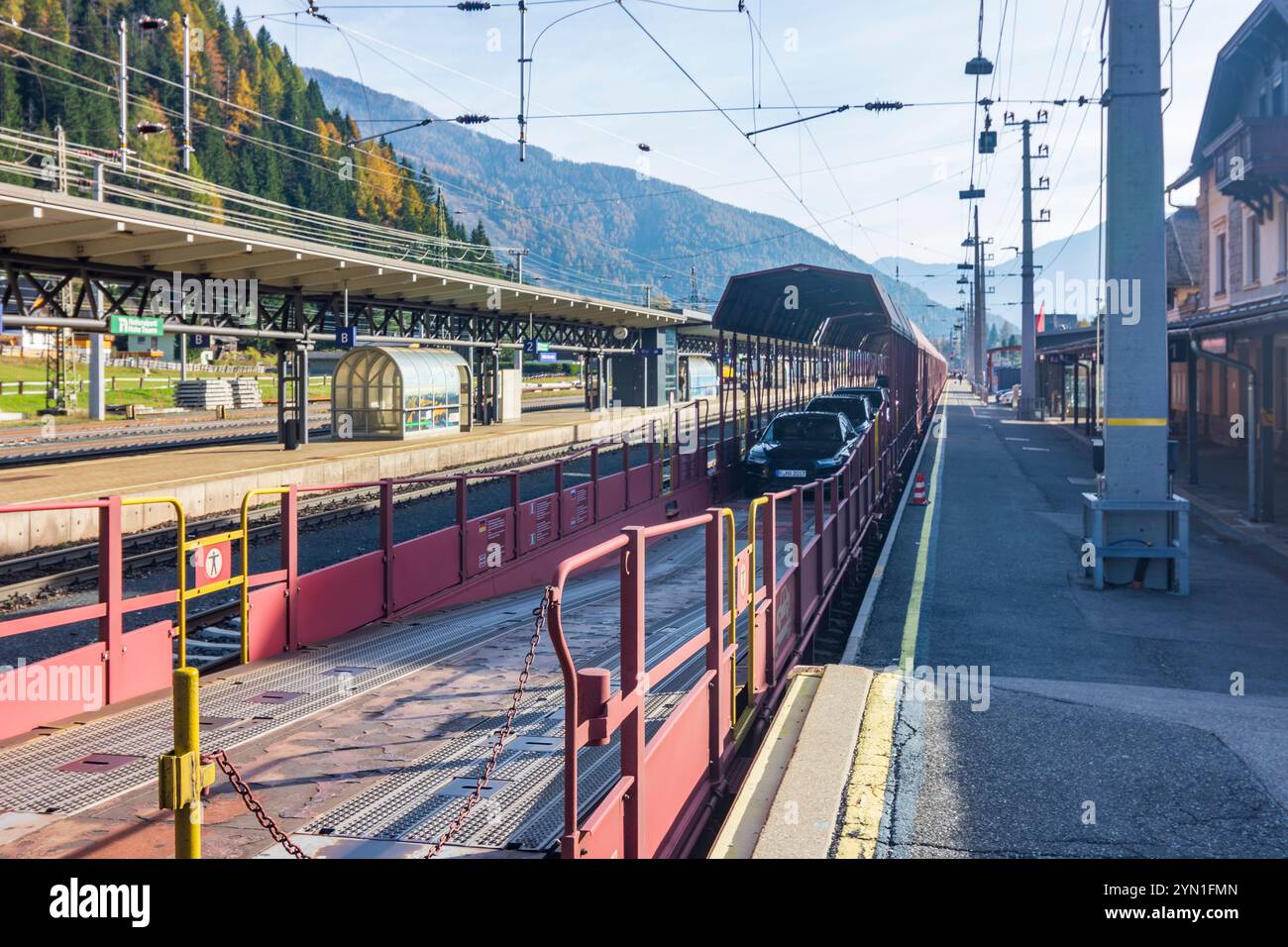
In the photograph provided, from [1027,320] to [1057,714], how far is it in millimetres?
44652

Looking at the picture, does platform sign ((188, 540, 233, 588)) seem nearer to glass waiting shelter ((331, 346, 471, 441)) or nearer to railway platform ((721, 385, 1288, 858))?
railway platform ((721, 385, 1288, 858))

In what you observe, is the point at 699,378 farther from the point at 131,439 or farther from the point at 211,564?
the point at 211,564

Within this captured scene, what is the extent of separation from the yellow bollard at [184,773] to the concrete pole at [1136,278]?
1122 cm

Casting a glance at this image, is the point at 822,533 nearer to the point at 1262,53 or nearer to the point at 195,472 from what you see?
the point at 195,472

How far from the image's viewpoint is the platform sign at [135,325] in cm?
2111

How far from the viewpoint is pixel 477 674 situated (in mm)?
8125

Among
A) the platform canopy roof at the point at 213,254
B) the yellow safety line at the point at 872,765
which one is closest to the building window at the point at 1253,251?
the platform canopy roof at the point at 213,254

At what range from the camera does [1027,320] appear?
48781 millimetres

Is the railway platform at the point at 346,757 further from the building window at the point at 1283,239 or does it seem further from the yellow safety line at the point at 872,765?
the building window at the point at 1283,239

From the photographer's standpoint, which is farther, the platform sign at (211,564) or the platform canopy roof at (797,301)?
the platform canopy roof at (797,301)

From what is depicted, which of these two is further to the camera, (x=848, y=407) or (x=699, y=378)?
(x=699, y=378)

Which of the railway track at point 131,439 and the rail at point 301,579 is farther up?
the railway track at point 131,439

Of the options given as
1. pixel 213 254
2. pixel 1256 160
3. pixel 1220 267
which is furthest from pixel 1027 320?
pixel 213 254

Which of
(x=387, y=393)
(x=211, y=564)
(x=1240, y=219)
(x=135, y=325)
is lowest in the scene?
(x=211, y=564)
